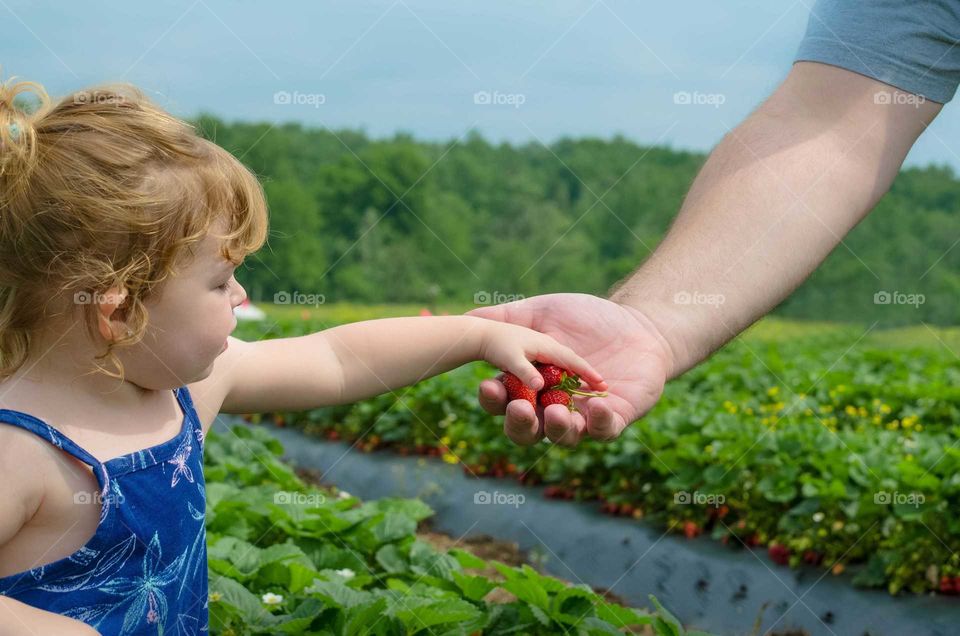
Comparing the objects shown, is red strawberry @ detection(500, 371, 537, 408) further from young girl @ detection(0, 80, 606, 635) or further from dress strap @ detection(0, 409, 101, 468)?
dress strap @ detection(0, 409, 101, 468)

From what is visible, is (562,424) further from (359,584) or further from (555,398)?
(359,584)

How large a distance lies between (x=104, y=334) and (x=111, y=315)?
0.03 meters

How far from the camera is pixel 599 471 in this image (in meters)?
5.04

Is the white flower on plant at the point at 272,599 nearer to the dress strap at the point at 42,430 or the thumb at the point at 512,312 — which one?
the thumb at the point at 512,312

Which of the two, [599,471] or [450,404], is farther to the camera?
[450,404]

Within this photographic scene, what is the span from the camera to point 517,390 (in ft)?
6.85

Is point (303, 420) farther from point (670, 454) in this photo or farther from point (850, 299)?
point (850, 299)

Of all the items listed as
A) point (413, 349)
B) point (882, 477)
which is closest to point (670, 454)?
point (882, 477)

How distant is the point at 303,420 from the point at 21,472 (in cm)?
658

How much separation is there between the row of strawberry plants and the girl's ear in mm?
919

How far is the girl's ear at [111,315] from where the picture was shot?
1.61 metres

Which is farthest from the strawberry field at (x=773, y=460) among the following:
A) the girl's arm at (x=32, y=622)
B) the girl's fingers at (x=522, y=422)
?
the girl's arm at (x=32, y=622)

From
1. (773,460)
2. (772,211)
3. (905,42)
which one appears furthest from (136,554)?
(773,460)

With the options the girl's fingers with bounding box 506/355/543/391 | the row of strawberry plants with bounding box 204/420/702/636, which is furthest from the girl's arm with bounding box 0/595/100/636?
the girl's fingers with bounding box 506/355/543/391
